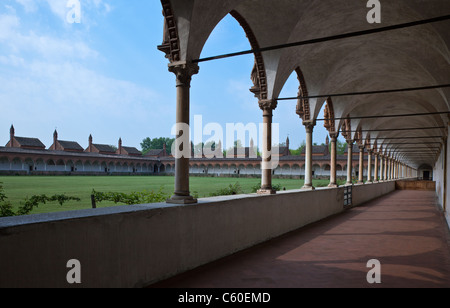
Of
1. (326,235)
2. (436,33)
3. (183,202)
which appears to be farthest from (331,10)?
(183,202)

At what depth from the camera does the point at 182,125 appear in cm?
546

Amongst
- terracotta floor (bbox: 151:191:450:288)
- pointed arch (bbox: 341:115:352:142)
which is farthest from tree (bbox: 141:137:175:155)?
terracotta floor (bbox: 151:191:450:288)

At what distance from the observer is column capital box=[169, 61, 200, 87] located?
550 cm

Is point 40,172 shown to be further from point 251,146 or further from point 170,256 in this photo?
point 170,256

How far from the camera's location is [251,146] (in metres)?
81.7

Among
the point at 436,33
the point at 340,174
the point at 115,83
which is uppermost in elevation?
the point at 115,83

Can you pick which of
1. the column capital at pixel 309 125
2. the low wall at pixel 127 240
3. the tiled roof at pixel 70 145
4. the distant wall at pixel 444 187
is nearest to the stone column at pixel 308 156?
the column capital at pixel 309 125

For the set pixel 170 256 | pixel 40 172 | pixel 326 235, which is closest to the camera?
pixel 170 256

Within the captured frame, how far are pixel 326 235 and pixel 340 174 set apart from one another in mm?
55715

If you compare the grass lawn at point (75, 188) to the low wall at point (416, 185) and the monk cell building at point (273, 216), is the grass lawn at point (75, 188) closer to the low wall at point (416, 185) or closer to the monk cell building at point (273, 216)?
the monk cell building at point (273, 216)

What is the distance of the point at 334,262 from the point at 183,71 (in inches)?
155

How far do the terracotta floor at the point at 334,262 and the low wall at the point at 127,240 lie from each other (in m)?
0.27

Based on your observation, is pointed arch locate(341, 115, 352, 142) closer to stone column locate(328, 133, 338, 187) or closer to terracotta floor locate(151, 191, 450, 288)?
stone column locate(328, 133, 338, 187)

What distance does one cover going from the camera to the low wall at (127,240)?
292 cm
